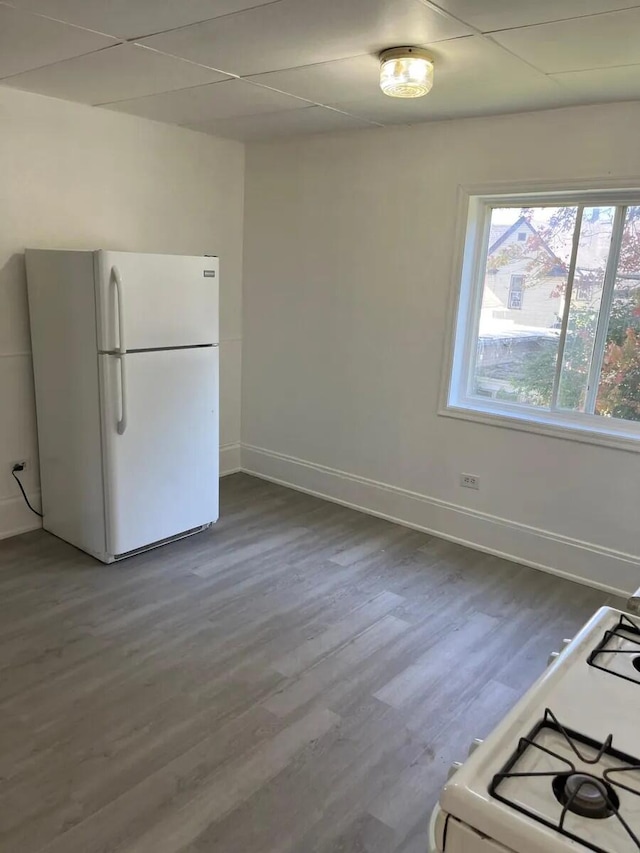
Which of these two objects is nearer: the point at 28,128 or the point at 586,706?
the point at 586,706

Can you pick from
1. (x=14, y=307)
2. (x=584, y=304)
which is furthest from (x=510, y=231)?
(x=14, y=307)

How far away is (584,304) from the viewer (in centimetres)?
332

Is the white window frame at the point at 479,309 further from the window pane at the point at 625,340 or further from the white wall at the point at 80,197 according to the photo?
the white wall at the point at 80,197

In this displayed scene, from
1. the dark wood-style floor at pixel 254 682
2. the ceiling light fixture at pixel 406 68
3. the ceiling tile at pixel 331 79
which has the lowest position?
the dark wood-style floor at pixel 254 682

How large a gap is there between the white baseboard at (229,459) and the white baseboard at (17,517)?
143 cm

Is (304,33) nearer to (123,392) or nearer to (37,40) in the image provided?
(37,40)

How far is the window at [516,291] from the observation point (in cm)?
353

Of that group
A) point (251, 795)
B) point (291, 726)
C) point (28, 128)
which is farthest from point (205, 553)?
point (28, 128)

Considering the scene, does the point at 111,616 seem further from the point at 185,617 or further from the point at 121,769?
the point at 121,769

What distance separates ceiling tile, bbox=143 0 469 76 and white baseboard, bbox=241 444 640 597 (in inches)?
97.2

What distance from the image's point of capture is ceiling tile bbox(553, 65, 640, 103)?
2.49 m

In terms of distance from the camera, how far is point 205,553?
3537 mm

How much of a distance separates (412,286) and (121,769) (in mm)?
2845

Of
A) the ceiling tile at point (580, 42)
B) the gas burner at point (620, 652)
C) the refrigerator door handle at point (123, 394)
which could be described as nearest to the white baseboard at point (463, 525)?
the refrigerator door handle at point (123, 394)
